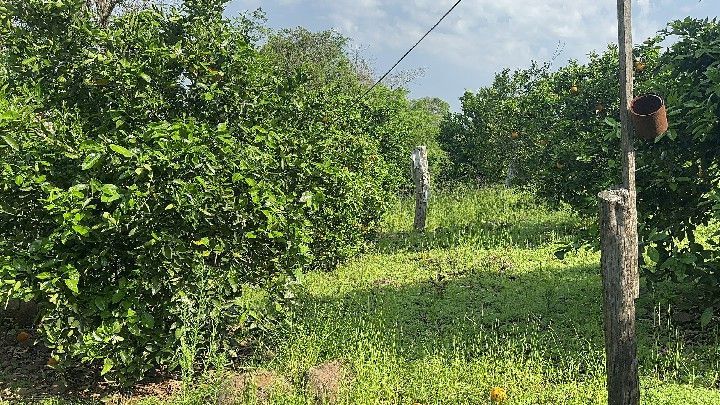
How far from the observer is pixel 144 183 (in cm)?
419

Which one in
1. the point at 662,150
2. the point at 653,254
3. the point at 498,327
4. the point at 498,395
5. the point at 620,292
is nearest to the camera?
the point at 620,292

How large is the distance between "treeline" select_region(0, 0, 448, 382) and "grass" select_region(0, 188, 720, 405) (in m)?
0.65

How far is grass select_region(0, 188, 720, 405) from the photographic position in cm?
402

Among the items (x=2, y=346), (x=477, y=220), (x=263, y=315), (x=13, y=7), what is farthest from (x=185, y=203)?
(x=477, y=220)

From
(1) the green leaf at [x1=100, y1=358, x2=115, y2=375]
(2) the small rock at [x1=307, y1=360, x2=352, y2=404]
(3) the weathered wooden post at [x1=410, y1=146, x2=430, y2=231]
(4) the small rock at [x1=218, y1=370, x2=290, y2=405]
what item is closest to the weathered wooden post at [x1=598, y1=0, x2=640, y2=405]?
(2) the small rock at [x1=307, y1=360, x2=352, y2=404]

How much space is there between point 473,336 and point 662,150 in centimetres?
256

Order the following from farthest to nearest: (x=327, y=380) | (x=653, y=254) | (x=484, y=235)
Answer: (x=484, y=235) < (x=653, y=254) < (x=327, y=380)

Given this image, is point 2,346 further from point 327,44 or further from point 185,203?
point 327,44

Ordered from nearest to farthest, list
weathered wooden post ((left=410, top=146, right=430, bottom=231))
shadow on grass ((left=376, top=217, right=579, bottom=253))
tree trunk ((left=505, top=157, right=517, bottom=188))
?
shadow on grass ((left=376, top=217, right=579, bottom=253)) < weathered wooden post ((left=410, top=146, right=430, bottom=231)) < tree trunk ((left=505, top=157, right=517, bottom=188))

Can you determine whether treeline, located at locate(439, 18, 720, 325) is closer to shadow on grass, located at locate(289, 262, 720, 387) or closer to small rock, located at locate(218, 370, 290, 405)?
shadow on grass, located at locate(289, 262, 720, 387)

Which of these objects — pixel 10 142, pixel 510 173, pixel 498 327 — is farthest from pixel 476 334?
pixel 510 173

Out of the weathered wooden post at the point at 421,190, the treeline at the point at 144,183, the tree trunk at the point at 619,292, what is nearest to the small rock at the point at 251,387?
the treeline at the point at 144,183

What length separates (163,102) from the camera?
16.1ft

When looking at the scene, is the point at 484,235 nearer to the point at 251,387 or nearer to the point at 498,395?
the point at 498,395
